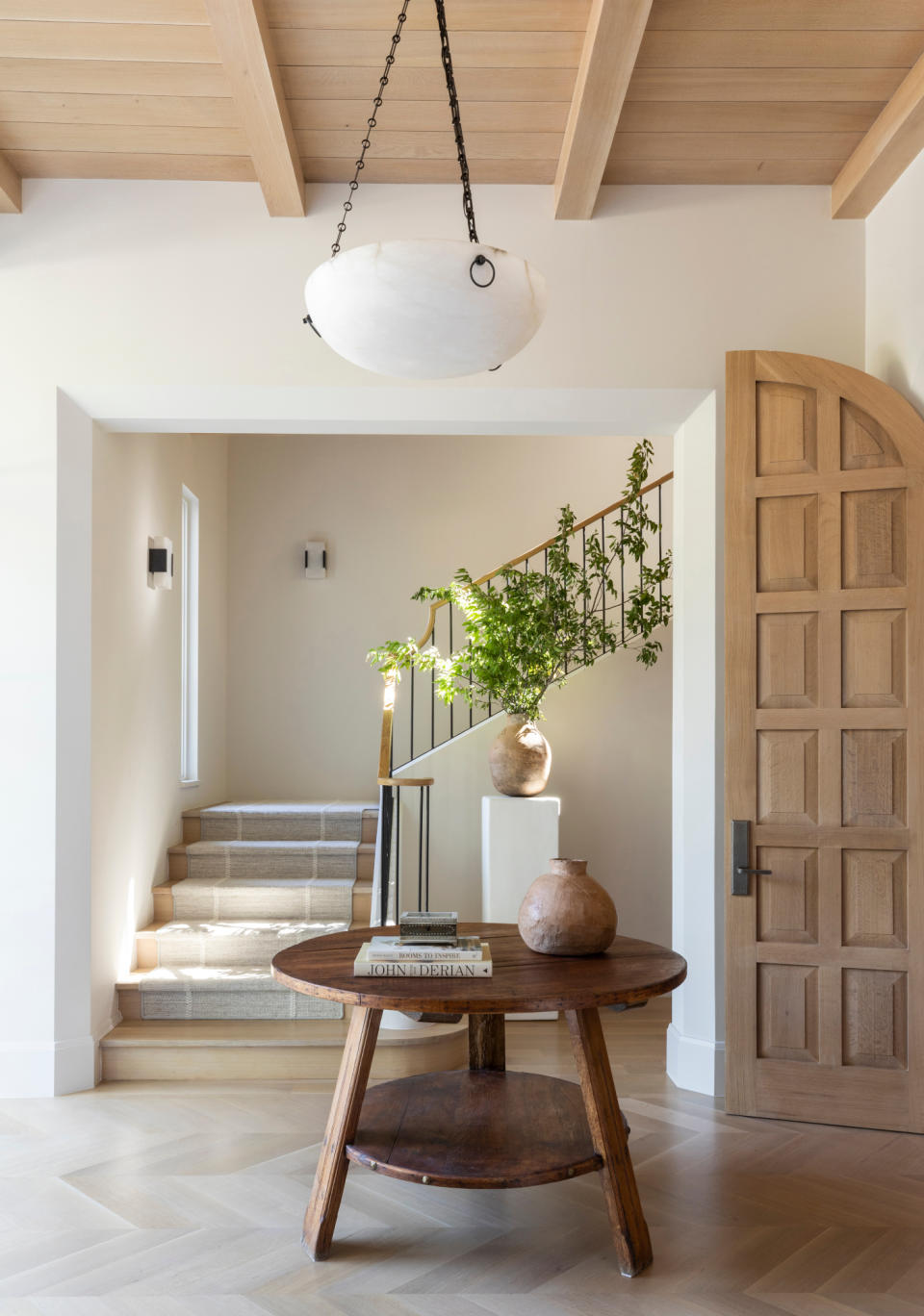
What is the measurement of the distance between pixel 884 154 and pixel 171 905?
166 inches

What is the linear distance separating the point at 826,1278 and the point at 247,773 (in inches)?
199

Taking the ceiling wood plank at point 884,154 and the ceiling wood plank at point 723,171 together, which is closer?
the ceiling wood plank at point 884,154

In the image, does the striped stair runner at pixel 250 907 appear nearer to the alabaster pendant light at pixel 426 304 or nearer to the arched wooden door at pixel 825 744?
the arched wooden door at pixel 825 744

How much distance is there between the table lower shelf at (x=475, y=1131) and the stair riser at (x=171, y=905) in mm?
1829

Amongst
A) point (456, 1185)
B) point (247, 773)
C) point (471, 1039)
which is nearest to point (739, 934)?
point (471, 1039)

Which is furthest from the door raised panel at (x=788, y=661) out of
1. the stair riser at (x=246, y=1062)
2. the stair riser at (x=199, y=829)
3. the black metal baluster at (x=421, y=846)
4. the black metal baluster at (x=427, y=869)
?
the stair riser at (x=199, y=829)

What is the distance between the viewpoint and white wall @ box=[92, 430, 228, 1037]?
4.15 metres

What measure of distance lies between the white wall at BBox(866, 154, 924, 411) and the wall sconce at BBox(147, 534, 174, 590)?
10.5ft

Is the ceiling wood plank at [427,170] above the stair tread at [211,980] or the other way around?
above

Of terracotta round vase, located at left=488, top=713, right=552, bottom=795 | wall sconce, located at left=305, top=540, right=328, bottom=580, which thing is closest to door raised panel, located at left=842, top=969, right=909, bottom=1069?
terracotta round vase, located at left=488, top=713, right=552, bottom=795

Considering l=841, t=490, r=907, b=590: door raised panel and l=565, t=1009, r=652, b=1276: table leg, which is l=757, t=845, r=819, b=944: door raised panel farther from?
l=565, t=1009, r=652, b=1276: table leg

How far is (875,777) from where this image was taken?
11.7 feet

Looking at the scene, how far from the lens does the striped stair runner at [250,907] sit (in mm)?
4277

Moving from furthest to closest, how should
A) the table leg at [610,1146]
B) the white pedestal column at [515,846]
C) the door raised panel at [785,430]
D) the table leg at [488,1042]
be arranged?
the white pedestal column at [515,846] → the door raised panel at [785,430] → the table leg at [488,1042] → the table leg at [610,1146]
